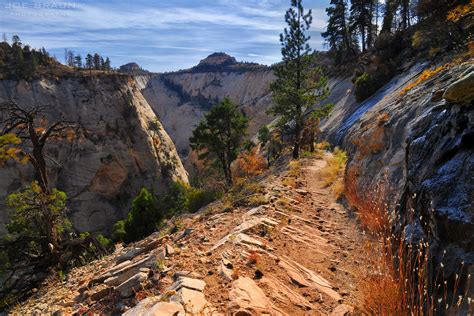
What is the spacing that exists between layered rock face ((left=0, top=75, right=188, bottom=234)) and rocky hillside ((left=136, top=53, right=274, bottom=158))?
3923 centimetres

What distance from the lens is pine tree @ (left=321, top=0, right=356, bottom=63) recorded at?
43469 mm

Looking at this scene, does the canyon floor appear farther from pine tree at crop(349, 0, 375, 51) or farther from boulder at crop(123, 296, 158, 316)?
pine tree at crop(349, 0, 375, 51)

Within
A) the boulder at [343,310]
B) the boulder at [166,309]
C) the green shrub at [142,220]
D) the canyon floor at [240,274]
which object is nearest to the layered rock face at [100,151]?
the green shrub at [142,220]

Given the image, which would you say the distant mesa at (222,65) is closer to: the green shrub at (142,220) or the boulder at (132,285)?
the green shrub at (142,220)

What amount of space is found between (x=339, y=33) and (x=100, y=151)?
40219 mm

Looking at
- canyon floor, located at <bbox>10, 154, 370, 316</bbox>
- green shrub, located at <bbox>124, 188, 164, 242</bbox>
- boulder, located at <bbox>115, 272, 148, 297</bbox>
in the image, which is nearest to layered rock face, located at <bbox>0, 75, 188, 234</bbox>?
green shrub, located at <bbox>124, 188, 164, 242</bbox>

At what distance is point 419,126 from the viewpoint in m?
5.30

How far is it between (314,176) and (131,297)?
1003 cm

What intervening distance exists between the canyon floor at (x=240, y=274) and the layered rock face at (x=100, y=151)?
4255cm

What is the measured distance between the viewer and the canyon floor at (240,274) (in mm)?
4102

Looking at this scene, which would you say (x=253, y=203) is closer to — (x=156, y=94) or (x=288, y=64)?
A: (x=288, y=64)

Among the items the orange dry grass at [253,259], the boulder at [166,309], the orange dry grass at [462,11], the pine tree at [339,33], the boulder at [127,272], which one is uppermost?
the pine tree at [339,33]

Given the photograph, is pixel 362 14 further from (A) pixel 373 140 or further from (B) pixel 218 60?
(B) pixel 218 60

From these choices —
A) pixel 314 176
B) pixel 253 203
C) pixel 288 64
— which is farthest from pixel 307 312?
pixel 288 64
